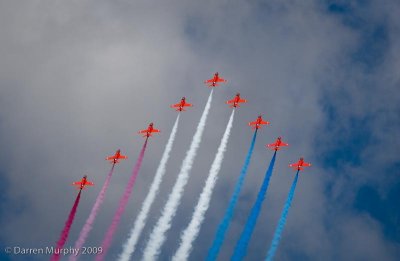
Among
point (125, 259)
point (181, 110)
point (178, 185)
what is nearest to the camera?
point (125, 259)

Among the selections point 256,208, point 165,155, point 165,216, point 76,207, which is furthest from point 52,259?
point 256,208

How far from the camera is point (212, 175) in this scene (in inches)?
5384

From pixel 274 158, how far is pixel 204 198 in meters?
20.3

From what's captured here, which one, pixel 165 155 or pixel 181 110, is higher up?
pixel 181 110

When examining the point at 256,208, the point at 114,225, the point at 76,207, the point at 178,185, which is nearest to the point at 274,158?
the point at 256,208

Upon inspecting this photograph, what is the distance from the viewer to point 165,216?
13112 cm

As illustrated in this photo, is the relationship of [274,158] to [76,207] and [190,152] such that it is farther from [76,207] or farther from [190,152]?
[76,207]

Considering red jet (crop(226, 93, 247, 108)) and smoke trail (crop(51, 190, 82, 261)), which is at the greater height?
red jet (crop(226, 93, 247, 108))

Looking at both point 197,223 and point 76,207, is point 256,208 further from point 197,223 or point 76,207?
point 76,207

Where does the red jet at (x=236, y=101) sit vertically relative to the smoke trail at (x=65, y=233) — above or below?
above

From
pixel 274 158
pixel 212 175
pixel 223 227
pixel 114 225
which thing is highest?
pixel 274 158

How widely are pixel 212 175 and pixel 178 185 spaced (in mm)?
8827

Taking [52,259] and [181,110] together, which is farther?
[181,110]

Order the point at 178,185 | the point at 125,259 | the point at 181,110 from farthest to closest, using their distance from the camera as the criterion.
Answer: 1. the point at 181,110
2. the point at 178,185
3. the point at 125,259
